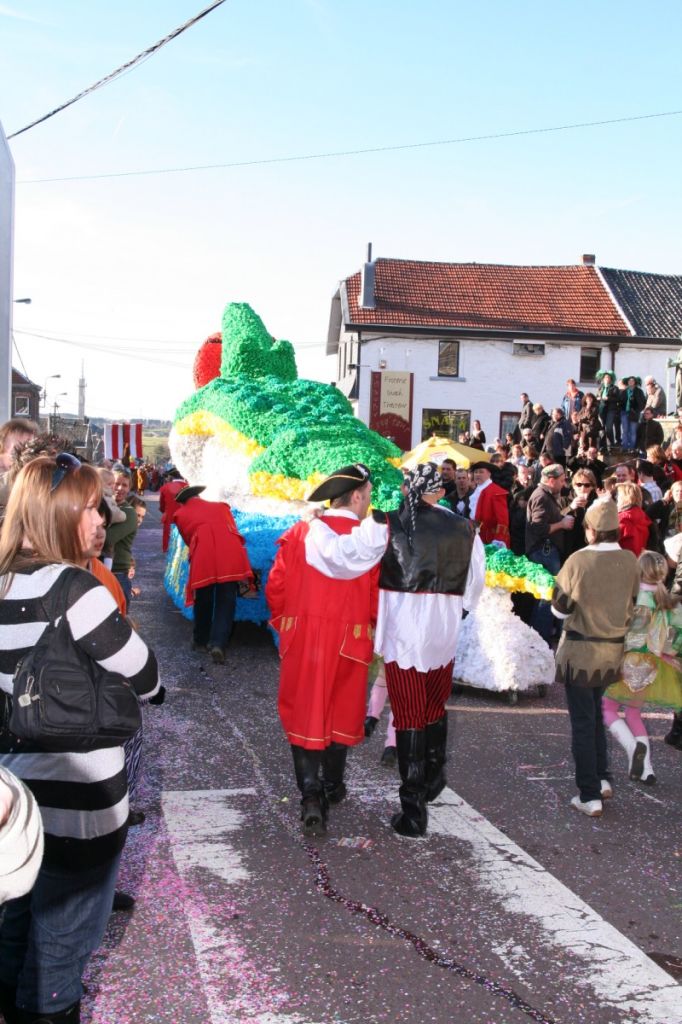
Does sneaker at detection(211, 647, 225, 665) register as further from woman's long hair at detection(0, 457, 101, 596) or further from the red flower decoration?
woman's long hair at detection(0, 457, 101, 596)

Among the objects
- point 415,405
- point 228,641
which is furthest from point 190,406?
point 415,405

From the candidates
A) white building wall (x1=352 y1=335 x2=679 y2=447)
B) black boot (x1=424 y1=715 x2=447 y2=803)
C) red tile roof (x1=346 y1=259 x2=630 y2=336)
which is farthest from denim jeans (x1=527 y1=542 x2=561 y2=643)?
red tile roof (x1=346 y1=259 x2=630 y2=336)

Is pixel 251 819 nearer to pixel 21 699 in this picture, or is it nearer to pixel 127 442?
pixel 21 699

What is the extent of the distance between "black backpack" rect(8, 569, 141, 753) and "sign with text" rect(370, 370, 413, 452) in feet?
91.3

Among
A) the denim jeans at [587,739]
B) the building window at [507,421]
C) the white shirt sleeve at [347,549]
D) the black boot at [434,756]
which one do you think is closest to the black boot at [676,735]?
the denim jeans at [587,739]

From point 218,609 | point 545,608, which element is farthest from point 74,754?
point 545,608

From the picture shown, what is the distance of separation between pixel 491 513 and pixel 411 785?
4653 mm

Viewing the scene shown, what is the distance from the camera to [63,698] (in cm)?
236

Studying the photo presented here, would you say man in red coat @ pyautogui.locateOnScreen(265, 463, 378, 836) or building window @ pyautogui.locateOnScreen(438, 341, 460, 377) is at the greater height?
building window @ pyautogui.locateOnScreen(438, 341, 460, 377)

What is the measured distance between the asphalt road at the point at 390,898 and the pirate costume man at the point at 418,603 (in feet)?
1.33

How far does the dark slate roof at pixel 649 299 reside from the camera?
101 feet

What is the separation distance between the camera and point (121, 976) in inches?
123

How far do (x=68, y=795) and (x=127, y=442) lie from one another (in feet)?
68.2

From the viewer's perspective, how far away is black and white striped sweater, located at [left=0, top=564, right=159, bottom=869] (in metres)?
2.40
